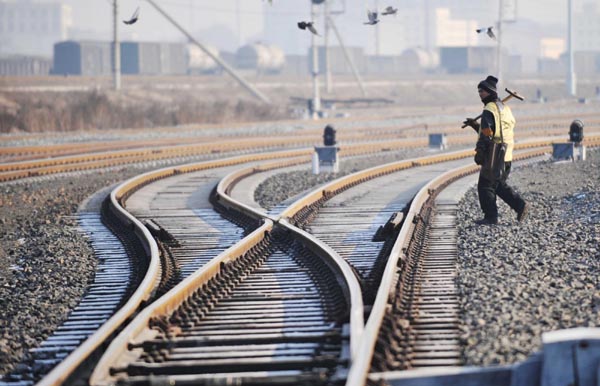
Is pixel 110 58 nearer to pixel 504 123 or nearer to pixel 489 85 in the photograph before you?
pixel 504 123

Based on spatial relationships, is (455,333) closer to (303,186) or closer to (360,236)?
(360,236)

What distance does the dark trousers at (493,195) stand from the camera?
46.0ft

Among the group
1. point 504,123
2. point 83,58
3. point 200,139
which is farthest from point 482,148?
point 83,58

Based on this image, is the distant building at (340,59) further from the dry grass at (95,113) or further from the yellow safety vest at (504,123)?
the yellow safety vest at (504,123)

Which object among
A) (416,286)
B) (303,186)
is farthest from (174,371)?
(303,186)

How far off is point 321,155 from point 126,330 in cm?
1658

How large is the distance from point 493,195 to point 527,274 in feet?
12.7

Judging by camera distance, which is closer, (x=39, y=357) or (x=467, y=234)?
(x=39, y=357)

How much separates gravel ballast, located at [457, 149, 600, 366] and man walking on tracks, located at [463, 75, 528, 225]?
0.85 feet

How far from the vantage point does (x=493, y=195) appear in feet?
46.2

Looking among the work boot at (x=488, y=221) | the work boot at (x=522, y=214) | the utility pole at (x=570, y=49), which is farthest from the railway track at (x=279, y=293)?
the utility pole at (x=570, y=49)

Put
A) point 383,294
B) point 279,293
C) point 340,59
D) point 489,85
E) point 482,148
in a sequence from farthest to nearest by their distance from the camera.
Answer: point 340,59 → point 482,148 → point 489,85 → point 279,293 → point 383,294

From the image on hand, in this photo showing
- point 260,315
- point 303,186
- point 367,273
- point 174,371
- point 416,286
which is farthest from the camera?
point 303,186

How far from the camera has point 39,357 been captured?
7.98 m
